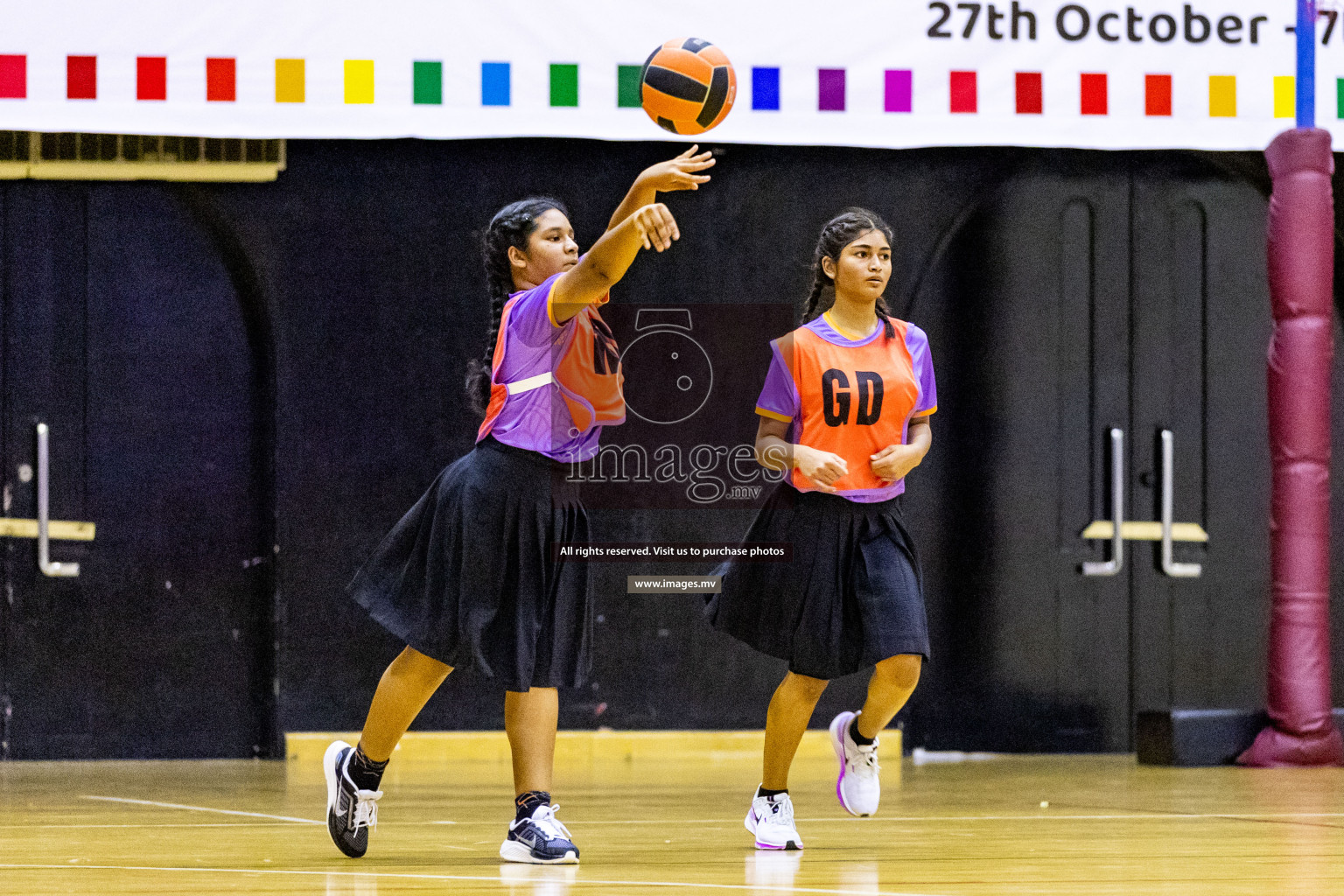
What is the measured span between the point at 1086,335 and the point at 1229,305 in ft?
1.91

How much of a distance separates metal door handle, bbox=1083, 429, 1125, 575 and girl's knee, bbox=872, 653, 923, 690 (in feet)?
9.67

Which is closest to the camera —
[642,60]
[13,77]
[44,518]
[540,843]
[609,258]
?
[609,258]

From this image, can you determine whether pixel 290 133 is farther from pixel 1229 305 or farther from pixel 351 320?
pixel 1229 305

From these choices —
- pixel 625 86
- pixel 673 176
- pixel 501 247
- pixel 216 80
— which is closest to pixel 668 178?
pixel 673 176

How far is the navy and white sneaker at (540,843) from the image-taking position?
340cm

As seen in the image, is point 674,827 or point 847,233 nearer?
point 847,233

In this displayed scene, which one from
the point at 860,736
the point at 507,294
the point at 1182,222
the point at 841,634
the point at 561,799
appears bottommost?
the point at 561,799

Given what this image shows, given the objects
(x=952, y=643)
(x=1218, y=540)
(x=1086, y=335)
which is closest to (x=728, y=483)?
(x=952, y=643)

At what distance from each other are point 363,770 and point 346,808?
86 millimetres

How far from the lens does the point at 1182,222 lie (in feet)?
21.6

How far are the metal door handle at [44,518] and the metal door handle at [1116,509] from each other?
3.65 meters

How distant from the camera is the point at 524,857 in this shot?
3.43m

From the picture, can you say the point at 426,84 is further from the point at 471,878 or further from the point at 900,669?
the point at 471,878

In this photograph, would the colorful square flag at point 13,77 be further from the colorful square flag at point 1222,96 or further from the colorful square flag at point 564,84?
the colorful square flag at point 1222,96
